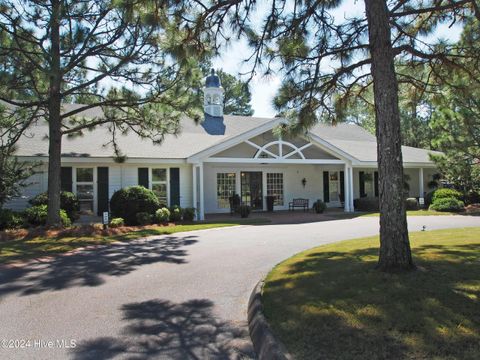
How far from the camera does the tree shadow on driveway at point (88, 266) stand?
714 cm

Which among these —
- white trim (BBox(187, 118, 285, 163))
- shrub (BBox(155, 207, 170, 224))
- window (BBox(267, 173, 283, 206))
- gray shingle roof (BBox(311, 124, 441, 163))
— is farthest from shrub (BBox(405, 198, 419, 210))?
shrub (BBox(155, 207, 170, 224))

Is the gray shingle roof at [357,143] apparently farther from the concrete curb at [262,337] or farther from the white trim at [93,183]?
the concrete curb at [262,337]

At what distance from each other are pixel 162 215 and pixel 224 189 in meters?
6.23

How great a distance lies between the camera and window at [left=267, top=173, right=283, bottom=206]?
23219 millimetres

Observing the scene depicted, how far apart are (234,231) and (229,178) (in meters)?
7.94

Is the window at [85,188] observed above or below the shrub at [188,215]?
above

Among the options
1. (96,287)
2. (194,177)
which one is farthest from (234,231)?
(96,287)

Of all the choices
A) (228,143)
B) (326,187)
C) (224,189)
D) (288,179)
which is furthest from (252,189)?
(326,187)

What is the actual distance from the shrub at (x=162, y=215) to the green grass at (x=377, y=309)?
9500 mm

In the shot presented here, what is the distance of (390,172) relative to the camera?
19.6ft

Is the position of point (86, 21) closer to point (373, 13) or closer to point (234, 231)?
point (234, 231)

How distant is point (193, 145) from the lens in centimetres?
2120

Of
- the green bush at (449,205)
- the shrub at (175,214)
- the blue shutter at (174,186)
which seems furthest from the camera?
the green bush at (449,205)

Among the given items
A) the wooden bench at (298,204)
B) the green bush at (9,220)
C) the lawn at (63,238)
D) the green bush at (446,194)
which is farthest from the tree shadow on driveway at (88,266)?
the green bush at (446,194)
